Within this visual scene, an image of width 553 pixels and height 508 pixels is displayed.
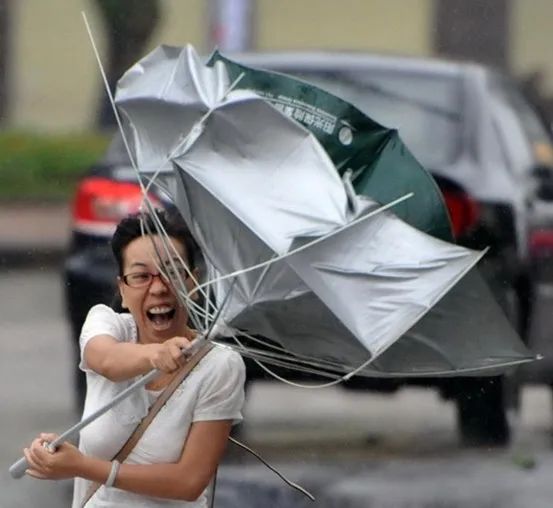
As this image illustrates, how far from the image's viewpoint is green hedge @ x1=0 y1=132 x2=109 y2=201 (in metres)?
9.50

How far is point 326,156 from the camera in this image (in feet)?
14.9

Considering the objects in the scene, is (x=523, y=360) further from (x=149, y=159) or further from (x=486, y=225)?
(x=486, y=225)

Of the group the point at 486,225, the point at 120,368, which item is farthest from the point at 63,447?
the point at 486,225

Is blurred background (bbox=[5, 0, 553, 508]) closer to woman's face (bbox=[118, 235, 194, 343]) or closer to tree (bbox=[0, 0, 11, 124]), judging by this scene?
tree (bbox=[0, 0, 11, 124])

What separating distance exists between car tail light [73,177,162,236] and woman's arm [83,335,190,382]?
3387mm

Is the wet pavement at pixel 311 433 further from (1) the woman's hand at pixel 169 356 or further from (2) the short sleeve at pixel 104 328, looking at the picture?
(1) the woman's hand at pixel 169 356

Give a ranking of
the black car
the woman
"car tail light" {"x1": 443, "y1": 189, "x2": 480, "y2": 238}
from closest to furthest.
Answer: the woman → "car tail light" {"x1": 443, "y1": 189, "x2": 480, "y2": 238} → the black car

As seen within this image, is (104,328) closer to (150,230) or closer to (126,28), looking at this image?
(150,230)

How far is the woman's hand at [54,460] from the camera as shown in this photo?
421 cm

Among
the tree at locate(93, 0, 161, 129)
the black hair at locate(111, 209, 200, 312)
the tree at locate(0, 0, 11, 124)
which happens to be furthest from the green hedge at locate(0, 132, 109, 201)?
the black hair at locate(111, 209, 200, 312)

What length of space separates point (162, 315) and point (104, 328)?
13cm

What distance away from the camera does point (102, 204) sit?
7926 millimetres

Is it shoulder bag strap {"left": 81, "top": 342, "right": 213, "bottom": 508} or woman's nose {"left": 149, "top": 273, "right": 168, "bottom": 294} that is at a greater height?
woman's nose {"left": 149, "top": 273, "right": 168, "bottom": 294}

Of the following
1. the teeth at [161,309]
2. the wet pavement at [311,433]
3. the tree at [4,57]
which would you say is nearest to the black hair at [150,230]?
the teeth at [161,309]
